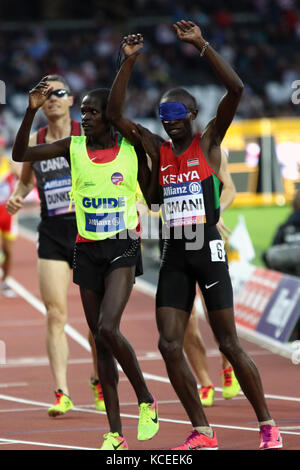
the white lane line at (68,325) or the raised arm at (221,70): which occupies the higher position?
the raised arm at (221,70)

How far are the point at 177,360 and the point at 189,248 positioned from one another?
2.45ft

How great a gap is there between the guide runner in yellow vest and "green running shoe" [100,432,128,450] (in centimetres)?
15

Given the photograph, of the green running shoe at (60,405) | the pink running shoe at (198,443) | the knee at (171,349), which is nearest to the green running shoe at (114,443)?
the pink running shoe at (198,443)

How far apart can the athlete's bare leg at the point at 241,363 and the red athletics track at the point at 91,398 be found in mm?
401

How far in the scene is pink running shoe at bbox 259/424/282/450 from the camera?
711cm

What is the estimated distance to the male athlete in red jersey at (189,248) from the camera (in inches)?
283

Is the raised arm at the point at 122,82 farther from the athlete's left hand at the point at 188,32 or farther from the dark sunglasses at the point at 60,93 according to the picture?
the dark sunglasses at the point at 60,93

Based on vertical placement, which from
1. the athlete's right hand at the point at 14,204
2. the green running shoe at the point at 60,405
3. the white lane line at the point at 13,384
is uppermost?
the athlete's right hand at the point at 14,204

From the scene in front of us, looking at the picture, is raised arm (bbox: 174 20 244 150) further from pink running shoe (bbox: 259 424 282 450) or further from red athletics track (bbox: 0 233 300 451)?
red athletics track (bbox: 0 233 300 451)

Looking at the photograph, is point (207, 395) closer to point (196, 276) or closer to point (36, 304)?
point (196, 276)

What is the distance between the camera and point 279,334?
12367 millimetres

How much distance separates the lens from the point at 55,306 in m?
9.39

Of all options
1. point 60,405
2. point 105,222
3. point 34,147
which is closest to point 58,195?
point 60,405

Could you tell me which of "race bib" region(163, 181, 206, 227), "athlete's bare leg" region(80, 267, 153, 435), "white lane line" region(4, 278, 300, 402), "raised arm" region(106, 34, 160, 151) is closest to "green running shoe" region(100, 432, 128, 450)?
"athlete's bare leg" region(80, 267, 153, 435)
